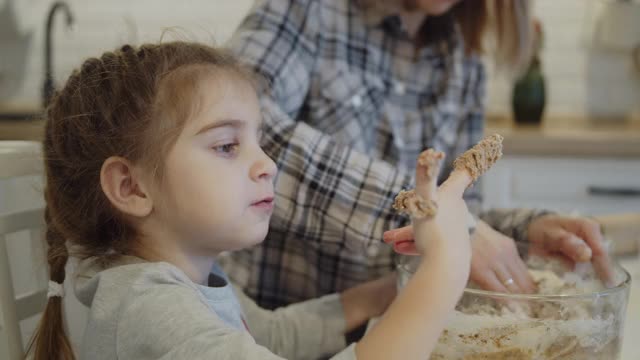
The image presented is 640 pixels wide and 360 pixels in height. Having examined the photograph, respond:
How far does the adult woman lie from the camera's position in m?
0.88

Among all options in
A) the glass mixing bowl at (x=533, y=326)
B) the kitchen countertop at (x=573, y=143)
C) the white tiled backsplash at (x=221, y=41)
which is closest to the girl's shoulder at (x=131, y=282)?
the glass mixing bowl at (x=533, y=326)

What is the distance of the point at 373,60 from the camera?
45.8 inches

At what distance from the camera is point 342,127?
1.10 metres

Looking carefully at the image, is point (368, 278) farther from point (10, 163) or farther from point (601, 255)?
point (10, 163)

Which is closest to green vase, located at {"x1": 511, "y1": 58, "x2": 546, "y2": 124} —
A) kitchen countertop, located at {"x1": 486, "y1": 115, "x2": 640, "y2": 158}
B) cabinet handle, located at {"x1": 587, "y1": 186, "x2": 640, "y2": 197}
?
kitchen countertop, located at {"x1": 486, "y1": 115, "x2": 640, "y2": 158}

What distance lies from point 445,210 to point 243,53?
1.77ft

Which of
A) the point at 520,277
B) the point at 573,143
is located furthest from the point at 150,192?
the point at 573,143

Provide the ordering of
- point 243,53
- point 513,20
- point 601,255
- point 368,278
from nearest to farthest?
point 601,255
point 243,53
point 368,278
point 513,20

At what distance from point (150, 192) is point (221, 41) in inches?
73.7

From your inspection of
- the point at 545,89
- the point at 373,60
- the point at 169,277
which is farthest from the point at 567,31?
the point at 169,277

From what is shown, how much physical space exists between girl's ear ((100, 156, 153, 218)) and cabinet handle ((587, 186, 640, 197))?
174 cm

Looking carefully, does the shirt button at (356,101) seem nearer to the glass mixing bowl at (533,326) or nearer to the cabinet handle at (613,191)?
the glass mixing bowl at (533,326)

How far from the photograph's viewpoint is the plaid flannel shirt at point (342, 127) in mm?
900

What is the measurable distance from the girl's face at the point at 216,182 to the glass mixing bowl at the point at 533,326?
204 mm
